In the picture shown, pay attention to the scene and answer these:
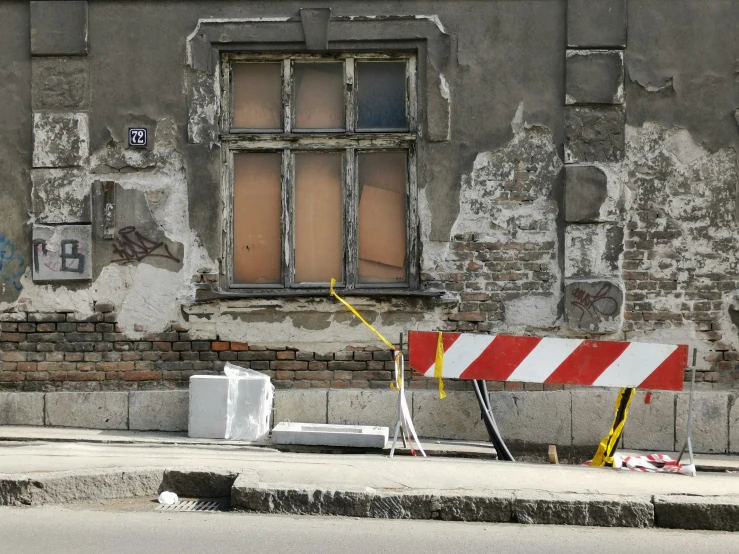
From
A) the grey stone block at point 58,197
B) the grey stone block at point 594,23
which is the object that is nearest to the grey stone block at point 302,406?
the grey stone block at point 58,197

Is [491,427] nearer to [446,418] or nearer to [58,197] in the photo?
[446,418]

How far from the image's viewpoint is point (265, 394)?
7.43 metres

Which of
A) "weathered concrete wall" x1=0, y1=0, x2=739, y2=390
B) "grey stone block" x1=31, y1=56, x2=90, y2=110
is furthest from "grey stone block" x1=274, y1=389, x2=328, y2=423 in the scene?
"grey stone block" x1=31, y1=56, x2=90, y2=110

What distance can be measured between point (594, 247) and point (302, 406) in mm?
2710

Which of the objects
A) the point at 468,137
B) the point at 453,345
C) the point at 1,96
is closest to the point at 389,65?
the point at 468,137

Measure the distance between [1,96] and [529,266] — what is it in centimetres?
456

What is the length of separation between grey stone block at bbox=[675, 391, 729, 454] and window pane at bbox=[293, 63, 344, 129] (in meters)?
3.66

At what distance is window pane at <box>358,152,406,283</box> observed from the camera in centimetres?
795

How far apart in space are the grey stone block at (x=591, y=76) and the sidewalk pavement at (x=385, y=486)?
307 cm

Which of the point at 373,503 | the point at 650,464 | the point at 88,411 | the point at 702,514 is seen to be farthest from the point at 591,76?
the point at 88,411

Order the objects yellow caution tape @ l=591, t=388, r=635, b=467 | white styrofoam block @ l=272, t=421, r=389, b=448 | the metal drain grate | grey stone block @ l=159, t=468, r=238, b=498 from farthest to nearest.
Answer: white styrofoam block @ l=272, t=421, r=389, b=448 → yellow caution tape @ l=591, t=388, r=635, b=467 → grey stone block @ l=159, t=468, r=238, b=498 → the metal drain grate

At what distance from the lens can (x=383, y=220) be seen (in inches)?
313

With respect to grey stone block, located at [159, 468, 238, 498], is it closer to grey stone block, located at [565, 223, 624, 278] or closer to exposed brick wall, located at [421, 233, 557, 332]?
exposed brick wall, located at [421, 233, 557, 332]

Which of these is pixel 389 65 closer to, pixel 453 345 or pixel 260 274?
pixel 260 274
